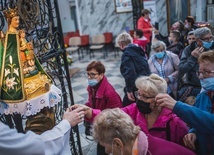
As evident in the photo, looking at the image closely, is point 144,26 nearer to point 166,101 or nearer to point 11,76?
point 166,101

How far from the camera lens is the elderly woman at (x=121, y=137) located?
1415 millimetres

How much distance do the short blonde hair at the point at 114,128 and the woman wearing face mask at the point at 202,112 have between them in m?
0.40

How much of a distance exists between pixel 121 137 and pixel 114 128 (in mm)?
64

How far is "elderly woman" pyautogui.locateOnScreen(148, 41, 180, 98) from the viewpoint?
12.1ft

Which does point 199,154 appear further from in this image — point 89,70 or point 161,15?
point 161,15

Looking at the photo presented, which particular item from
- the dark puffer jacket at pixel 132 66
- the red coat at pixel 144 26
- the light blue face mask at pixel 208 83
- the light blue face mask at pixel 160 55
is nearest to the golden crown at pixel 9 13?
the light blue face mask at pixel 208 83

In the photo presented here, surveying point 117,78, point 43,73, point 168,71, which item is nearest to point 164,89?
point 43,73

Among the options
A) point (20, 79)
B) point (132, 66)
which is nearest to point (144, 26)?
point (132, 66)

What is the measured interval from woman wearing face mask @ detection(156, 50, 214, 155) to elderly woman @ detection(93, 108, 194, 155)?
28cm

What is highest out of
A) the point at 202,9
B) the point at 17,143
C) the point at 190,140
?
the point at 202,9

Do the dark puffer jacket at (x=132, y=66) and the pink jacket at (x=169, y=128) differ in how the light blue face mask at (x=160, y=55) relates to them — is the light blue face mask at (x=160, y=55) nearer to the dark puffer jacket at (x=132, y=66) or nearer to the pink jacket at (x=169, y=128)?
the dark puffer jacket at (x=132, y=66)

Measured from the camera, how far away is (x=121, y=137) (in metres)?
1.42

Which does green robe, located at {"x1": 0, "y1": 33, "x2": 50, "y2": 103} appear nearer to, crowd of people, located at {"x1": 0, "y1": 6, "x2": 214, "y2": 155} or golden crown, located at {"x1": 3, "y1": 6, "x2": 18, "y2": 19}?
golden crown, located at {"x1": 3, "y1": 6, "x2": 18, "y2": 19}

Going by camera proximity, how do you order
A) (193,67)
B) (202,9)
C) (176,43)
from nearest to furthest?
(193,67), (176,43), (202,9)
